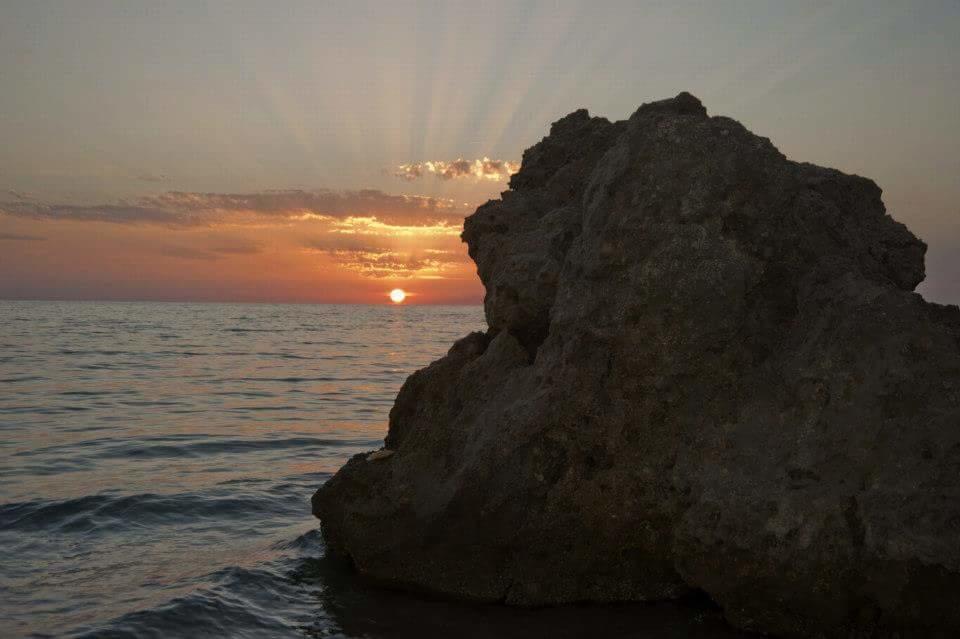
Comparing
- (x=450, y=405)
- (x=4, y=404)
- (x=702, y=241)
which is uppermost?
(x=702, y=241)

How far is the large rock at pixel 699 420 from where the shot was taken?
5109 mm

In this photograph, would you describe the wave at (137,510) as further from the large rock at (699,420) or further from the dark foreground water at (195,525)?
the large rock at (699,420)

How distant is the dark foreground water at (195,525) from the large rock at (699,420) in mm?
487

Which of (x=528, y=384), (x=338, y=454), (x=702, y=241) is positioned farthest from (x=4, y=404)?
(x=702, y=241)

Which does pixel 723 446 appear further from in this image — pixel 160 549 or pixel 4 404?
pixel 4 404

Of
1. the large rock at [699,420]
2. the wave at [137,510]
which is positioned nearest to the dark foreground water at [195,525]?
the wave at [137,510]

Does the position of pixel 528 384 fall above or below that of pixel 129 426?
above

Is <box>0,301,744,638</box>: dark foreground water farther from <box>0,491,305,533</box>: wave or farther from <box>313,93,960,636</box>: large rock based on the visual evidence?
<box>313,93,960,636</box>: large rock

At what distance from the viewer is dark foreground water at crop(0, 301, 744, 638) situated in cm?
620

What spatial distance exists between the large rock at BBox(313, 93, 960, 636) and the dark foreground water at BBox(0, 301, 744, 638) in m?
0.49

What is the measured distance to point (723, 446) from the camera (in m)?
5.78

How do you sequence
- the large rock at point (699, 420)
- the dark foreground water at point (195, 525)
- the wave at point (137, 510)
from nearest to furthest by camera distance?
1. the large rock at point (699, 420)
2. the dark foreground water at point (195, 525)
3. the wave at point (137, 510)

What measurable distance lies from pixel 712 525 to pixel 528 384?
195cm

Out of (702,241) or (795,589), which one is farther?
(702,241)
